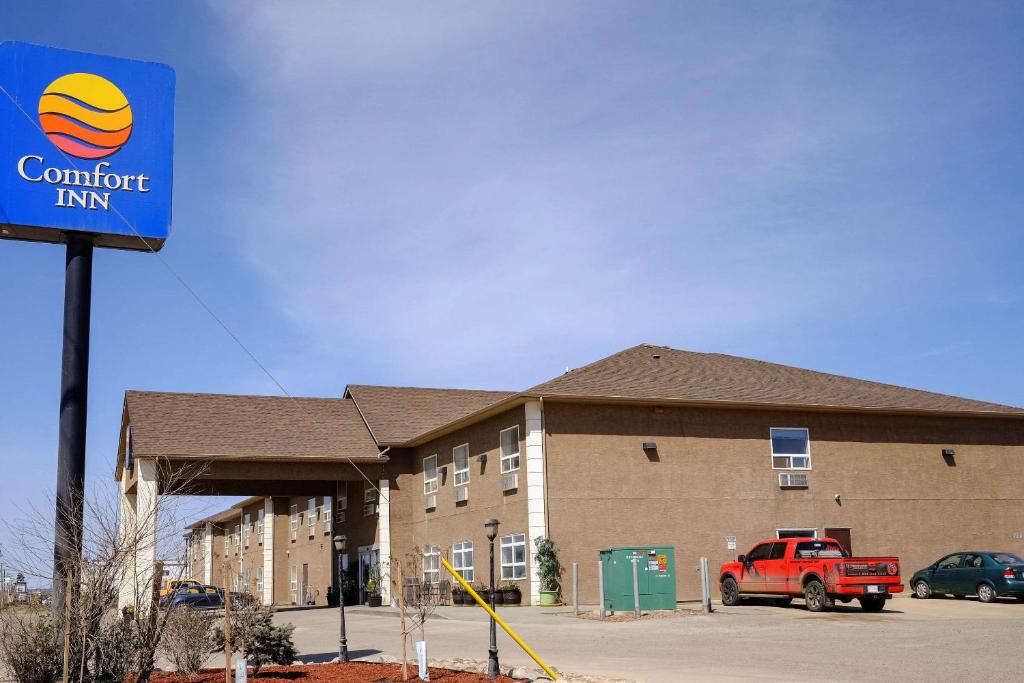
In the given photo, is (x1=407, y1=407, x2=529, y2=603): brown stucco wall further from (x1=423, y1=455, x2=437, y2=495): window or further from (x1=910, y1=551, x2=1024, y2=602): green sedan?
(x1=910, y1=551, x2=1024, y2=602): green sedan

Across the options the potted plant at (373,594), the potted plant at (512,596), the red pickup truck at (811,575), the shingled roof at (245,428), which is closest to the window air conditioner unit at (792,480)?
the red pickup truck at (811,575)

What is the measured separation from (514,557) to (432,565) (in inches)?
265

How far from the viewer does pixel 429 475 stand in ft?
121

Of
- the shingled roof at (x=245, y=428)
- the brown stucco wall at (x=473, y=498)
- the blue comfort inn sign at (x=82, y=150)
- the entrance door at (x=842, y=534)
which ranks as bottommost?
the entrance door at (x=842, y=534)

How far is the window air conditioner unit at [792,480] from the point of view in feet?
104

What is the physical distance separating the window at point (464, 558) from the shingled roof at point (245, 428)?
4.97 metres

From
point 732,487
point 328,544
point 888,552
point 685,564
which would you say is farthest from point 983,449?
point 328,544

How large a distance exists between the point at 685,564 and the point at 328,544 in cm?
1977

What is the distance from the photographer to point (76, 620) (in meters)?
12.5

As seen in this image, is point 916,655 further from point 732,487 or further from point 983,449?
point 983,449

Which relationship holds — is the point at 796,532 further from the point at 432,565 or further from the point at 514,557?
the point at 432,565

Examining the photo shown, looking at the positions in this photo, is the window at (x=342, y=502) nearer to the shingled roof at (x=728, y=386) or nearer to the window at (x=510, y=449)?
the window at (x=510, y=449)

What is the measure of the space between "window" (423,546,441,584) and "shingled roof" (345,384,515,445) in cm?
415

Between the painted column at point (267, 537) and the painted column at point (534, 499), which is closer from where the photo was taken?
the painted column at point (534, 499)
